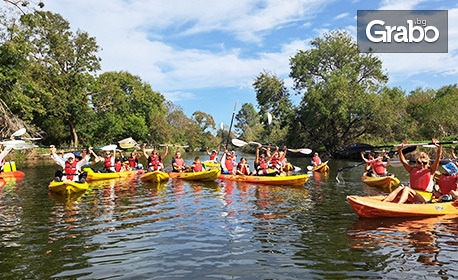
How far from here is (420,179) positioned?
7.70m

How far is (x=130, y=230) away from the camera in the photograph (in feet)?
19.6

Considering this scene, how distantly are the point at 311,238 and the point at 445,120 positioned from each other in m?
31.1

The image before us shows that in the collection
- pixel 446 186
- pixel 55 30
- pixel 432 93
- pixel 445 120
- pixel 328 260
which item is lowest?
pixel 328 260

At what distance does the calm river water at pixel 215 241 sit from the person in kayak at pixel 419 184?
64 centimetres

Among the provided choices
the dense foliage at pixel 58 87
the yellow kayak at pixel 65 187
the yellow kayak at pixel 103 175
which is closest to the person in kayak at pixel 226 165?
the yellow kayak at pixel 103 175

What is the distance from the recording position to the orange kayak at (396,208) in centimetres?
668

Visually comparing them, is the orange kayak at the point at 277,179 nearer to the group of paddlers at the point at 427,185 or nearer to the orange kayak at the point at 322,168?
the group of paddlers at the point at 427,185

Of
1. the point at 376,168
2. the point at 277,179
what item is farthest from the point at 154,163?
the point at 376,168

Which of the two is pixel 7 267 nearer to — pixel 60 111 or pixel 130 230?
pixel 130 230

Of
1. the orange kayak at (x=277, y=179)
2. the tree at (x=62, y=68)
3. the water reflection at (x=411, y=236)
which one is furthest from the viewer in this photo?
the tree at (x=62, y=68)

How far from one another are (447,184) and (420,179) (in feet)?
1.78

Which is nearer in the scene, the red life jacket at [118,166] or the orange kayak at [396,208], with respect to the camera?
the orange kayak at [396,208]

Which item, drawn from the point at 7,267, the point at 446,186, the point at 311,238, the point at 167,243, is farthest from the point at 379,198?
the point at 7,267

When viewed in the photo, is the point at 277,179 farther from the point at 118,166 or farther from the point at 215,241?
the point at 118,166
